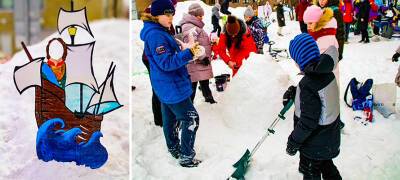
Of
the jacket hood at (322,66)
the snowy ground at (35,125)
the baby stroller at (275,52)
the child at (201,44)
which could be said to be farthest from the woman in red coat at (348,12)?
the snowy ground at (35,125)

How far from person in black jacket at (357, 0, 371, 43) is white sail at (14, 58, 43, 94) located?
2201 millimetres

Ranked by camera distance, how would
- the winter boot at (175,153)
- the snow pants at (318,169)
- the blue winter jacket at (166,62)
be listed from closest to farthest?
the snow pants at (318,169)
the blue winter jacket at (166,62)
the winter boot at (175,153)

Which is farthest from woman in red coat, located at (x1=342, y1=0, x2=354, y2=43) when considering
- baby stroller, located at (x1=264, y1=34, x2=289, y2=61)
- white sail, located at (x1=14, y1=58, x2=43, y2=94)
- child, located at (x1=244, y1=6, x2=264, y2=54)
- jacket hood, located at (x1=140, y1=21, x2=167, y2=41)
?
white sail, located at (x1=14, y1=58, x2=43, y2=94)

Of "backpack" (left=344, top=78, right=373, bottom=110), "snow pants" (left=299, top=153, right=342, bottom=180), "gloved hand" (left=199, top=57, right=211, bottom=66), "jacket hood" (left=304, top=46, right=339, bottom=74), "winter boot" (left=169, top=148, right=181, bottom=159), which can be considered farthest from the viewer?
"gloved hand" (left=199, top=57, right=211, bottom=66)

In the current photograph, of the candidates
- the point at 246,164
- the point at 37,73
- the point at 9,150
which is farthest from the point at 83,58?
the point at 246,164

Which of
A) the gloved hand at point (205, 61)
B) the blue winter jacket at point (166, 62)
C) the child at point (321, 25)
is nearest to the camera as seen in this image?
the blue winter jacket at point (166, 62)

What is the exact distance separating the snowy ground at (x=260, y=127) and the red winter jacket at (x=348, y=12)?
0.14 metres

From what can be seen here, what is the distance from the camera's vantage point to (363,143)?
2.91 m

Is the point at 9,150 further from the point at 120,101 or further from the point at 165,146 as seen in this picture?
the point at 165,146

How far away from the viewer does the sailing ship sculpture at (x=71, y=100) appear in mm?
2156

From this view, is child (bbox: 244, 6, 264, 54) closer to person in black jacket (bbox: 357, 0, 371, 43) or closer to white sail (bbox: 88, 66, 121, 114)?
person in black jacket (bbox: 357, 0, 371, 43)

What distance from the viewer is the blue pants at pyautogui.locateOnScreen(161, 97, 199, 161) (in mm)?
2695

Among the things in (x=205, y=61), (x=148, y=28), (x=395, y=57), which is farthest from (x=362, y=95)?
(x=148, y=28)

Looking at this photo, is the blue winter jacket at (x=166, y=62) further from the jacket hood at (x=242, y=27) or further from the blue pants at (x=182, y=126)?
the jacket hood at (x=242, y=27)
